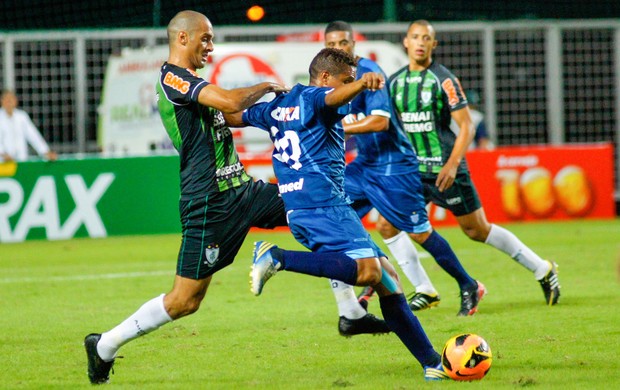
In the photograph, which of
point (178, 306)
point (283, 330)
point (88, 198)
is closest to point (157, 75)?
point (88, 198)

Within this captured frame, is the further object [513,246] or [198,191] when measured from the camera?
[513,246]

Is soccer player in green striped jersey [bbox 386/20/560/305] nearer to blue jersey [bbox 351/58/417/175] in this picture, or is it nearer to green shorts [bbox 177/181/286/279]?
blue jersey [bbox 351/58/417/175]

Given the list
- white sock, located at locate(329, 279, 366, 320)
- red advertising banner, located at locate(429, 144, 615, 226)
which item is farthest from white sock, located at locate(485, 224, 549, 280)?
red advertising banner, located at locate(429, 144, 615, 226)

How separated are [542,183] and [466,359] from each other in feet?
36.8

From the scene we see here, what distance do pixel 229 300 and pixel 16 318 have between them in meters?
1.86

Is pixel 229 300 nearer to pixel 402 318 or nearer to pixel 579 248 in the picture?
pixel 402 318

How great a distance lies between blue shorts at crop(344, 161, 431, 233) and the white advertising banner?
8.68 metres

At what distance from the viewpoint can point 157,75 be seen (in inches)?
679

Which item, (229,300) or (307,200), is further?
(229,300)

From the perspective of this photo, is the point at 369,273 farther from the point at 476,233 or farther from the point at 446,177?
the point at 476,233

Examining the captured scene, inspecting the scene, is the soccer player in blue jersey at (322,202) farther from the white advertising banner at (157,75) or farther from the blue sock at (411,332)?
the white advertising banner at (157,75)

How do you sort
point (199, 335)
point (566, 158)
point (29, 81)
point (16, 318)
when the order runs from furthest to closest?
1. point (29, 81)
2. point (566, 158)
3. point (16, 318)
4. point (199, 335)

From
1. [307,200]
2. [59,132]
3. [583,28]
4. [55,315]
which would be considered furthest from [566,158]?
[307,200]

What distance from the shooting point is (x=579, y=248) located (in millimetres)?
13375
